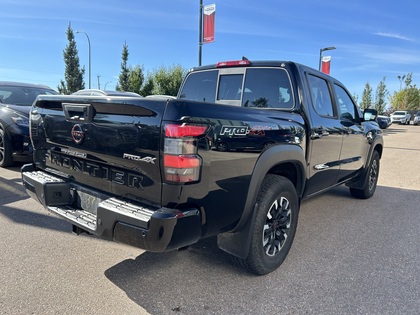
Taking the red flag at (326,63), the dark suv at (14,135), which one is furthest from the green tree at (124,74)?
the dark suv at (14,135)

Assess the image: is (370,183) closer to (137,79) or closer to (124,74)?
(137,79)

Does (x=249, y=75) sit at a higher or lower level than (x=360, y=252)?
higher

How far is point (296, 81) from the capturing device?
340 centimetres

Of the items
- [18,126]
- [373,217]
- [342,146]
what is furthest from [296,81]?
[18,126]

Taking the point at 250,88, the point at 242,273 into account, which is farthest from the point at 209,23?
the point at 242,273

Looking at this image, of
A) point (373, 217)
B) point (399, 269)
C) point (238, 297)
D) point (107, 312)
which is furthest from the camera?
point (373, 217)

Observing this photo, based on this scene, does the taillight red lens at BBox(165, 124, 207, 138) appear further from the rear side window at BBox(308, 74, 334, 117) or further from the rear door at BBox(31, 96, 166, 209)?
the rear side window at BBox(308, 74, 334, 117)

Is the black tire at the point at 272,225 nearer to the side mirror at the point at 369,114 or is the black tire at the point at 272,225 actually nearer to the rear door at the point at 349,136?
the rear door at the point at 349,136

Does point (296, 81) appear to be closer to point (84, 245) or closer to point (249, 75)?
point (249, 75)

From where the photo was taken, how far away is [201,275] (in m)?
2.92

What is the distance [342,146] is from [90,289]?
3380mm

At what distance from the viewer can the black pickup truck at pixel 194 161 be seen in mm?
2092

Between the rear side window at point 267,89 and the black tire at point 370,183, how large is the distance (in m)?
2.87

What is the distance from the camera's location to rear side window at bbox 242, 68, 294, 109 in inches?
136
